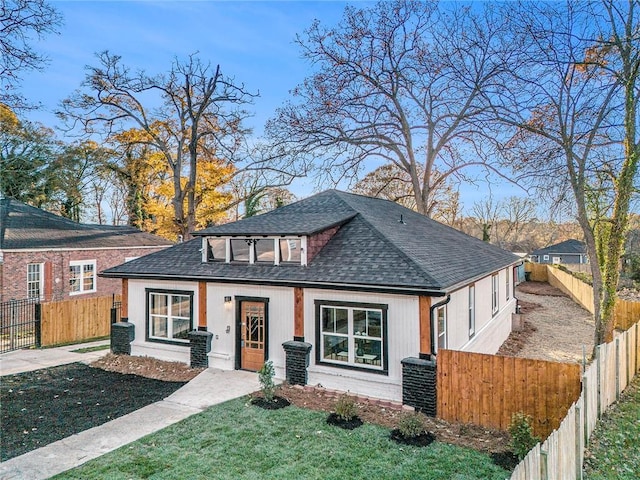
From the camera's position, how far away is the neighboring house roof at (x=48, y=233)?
781 inches

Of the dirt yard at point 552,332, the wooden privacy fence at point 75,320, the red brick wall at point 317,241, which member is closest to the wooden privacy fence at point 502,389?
the red brick wall at point 317,241

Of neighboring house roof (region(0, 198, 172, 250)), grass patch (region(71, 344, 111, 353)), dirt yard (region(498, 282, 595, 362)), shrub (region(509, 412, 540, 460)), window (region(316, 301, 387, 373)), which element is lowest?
dirt yard (region(498, 282, 595, 362))

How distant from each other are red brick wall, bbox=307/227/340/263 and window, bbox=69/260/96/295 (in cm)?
1649

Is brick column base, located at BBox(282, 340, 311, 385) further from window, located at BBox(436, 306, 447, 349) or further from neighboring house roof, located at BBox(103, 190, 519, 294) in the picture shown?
window, located at BBox(436, 306, 447, 349)

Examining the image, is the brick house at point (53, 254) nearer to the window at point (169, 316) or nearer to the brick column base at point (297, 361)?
the window at point (169, 316)

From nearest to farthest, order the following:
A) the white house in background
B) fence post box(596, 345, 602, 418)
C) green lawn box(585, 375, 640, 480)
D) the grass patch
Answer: green lawn box(585, 375, 640, 480) → fence post box(596, 345, 602, 418) → the white house in background → the grass patch

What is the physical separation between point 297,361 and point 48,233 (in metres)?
18.7

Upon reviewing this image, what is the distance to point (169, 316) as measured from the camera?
41.5 feet

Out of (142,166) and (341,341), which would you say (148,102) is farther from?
(341,341)

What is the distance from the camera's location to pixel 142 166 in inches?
1336

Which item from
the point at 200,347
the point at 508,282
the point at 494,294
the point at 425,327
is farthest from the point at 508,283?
the point at 200,347

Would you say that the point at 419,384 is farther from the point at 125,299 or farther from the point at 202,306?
the point at 125,299

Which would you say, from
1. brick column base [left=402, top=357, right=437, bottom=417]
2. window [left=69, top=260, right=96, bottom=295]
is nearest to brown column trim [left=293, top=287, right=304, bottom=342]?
brick column base [left=402, top=357, right=437, bottom=417]

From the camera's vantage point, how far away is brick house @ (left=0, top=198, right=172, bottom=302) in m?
18.8
